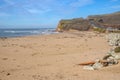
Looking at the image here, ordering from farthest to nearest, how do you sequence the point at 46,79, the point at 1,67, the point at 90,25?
the point at 90,25 < the point at 1,67 < the point at 46,79

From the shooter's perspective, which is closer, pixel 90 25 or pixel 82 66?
pixel 82 66

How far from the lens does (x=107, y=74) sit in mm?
8570

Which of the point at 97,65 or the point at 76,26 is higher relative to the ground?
the point at 76,26

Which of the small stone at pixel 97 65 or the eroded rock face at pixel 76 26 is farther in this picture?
the eroded rock face at pixel 76 26

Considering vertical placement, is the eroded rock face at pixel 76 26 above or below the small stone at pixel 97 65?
above

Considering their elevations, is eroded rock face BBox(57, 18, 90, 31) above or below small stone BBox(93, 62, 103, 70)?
above

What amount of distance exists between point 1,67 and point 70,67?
3463 millimetres

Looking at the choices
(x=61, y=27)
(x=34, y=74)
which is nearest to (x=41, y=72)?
(x=34, y=74)

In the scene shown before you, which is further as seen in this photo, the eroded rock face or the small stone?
the eroded rock face

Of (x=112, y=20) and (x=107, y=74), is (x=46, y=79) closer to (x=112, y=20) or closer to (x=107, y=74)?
(x=107, y=74)

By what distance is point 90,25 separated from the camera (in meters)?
59.1

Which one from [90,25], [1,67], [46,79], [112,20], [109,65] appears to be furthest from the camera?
[112,20]

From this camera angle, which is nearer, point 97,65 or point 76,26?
point 97,65

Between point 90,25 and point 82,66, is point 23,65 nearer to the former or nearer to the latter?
point 82,66
